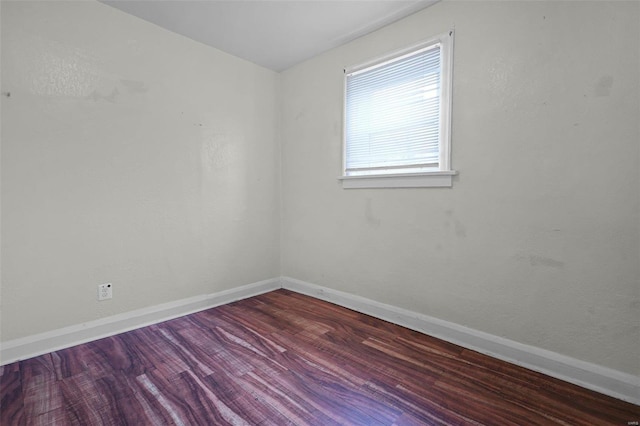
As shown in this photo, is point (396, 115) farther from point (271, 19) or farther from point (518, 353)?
point (518, 353)

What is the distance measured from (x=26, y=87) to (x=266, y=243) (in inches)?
86.1

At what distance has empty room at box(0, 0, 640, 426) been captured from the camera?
1.51 meters

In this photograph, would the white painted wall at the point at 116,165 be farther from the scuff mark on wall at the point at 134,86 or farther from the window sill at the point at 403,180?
the window sill at the point at 403,180

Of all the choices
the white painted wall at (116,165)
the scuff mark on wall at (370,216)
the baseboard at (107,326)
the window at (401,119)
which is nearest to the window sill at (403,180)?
the window at (401,119)

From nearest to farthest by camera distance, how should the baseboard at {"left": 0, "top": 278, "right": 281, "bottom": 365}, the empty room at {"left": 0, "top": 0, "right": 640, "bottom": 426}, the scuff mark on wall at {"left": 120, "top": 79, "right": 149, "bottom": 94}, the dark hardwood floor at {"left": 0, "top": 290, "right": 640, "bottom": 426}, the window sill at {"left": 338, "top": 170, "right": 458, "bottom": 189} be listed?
the dark hardwood floor at {"left": 0, "top": 290, "right": 640, "bottom": 426}, the empty room at {"left": 0, "top": 0, "right": 640, "bottom": 426}, the baseboard at {"left": 0, "top": 278, "right": 281, "bottom": 365}, the window sill at {"left": 338, "top": 170, "right": 458, "bottom": 189}, the scuff mark on wall at {"left": 120, "top": 79, "right": 149, "bottom": 94}

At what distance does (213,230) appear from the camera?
2803 mm

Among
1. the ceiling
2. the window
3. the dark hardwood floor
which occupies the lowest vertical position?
the dark hardwood floor

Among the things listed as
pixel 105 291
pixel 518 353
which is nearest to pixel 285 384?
pixel 518 353

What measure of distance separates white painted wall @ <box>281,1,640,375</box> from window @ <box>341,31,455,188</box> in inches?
3.5

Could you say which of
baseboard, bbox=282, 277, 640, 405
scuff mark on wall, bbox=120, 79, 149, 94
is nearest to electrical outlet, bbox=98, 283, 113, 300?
scuff mark on wall, bbox=120, 79, 149, 94

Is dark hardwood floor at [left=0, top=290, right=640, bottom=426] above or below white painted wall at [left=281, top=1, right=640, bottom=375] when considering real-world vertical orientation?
below

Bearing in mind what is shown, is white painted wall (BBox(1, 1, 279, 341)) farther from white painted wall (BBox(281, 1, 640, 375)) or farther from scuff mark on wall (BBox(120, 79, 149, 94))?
white painted wall (BBox(281, 1, 640, 375))

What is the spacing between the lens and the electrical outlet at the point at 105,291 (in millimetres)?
2152

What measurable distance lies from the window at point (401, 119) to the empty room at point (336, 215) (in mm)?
17
